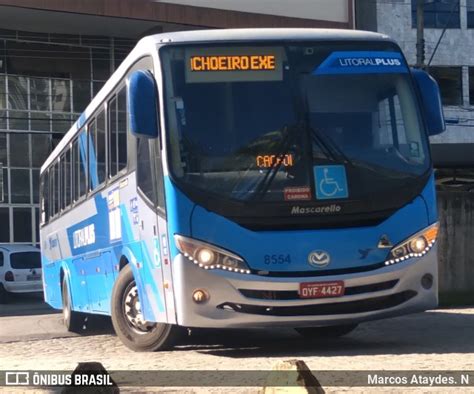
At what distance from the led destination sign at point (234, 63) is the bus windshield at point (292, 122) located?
10 millimetres

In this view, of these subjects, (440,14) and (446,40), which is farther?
(446,40)

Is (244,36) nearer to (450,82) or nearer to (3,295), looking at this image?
Result: (3,295)

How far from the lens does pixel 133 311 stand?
9797 millimetres

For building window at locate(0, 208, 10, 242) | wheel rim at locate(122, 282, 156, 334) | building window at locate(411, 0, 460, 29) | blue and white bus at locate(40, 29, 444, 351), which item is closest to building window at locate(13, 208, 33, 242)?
building window at locate(0, 208, 10, 242)

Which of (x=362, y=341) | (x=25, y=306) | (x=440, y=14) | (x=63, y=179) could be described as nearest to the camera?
(x=362, y=341)

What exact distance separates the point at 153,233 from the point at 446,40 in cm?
3820

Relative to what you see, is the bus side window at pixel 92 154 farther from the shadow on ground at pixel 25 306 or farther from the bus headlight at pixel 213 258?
the shadow on ground at pixel 25 306

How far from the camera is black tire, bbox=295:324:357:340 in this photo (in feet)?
35.0

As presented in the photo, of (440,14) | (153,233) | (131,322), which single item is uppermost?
(440,14)

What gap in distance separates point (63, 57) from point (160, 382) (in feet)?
99.0

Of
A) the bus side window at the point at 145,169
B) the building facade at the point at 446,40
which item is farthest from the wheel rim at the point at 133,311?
the building facade at the point at 446,40

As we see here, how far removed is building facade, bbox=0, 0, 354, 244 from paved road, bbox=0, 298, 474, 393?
61.4 ft

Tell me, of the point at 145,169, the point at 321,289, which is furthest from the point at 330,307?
the point at 145,169

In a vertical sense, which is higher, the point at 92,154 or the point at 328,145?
the point at 92,154
